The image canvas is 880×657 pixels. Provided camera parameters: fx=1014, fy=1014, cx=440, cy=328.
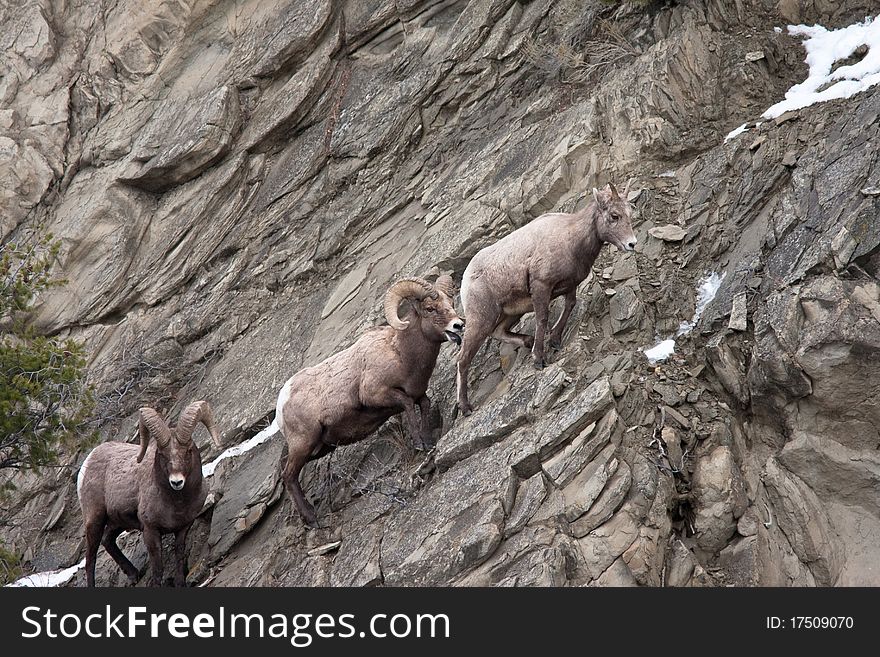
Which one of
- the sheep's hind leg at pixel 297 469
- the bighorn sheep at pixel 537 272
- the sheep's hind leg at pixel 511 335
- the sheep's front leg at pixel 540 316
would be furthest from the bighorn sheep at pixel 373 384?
the sheep's front leg at pixel 540 316

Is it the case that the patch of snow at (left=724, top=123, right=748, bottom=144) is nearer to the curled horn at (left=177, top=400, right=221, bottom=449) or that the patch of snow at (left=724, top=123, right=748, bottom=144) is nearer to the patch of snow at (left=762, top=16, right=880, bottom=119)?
the patch of snow at (left=762, top=16, right=880, bottom=119)

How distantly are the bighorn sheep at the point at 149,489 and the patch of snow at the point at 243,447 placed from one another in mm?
1014

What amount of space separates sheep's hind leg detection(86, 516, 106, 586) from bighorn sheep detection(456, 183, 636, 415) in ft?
16.2

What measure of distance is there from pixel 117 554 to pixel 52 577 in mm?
1372

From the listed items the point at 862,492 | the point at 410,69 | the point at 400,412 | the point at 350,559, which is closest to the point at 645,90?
the point at 410,69

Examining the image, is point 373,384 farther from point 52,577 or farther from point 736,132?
point 736,132

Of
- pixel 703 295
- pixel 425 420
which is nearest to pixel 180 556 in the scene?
pixel 425 420

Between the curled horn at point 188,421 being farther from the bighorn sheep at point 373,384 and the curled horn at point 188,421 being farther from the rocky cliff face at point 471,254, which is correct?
the rocky cliff face at point 471,254

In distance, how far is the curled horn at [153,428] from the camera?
37.0 ft

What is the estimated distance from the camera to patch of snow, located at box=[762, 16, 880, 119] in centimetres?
1220

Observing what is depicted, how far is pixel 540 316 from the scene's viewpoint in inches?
414

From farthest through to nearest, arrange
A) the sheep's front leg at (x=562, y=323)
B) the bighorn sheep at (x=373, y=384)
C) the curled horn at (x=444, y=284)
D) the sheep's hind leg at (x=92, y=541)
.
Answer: the sheep's hind leg at (x=92, y=541)
the curled horn at (x=444, y=284)
the bighorn sheep at (x=373, y=384)
the sheep's front leg at (x=562, y=323)

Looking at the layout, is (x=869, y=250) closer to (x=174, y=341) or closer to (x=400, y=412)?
(x=400, y=412)

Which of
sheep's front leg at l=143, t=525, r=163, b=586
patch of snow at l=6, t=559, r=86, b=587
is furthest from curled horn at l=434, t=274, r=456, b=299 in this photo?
patch of snow at l=6, t=559, r=86, b=587
